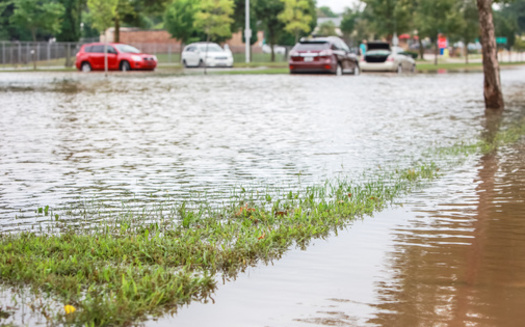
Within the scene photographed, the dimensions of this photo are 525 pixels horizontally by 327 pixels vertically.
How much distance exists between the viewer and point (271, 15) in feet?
243

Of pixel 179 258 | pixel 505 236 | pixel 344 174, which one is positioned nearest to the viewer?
pixel 179 258

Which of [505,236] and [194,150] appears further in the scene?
[194,150]

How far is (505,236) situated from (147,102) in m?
16.0

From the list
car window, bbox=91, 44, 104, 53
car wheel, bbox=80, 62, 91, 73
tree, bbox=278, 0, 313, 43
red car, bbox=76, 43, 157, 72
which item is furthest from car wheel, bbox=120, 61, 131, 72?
tree, bbox=278, 0, 313, 43

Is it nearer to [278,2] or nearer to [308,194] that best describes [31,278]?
[308,194]

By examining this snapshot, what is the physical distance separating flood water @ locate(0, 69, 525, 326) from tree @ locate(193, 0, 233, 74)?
44903mm

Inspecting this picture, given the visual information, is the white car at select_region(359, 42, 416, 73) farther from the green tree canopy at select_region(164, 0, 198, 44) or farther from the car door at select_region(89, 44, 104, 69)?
the green tree canopy at select_region(164, 0, 198, 44)

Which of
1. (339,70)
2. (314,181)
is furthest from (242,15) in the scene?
(314,181)

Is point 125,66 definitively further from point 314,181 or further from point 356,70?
point 314,181

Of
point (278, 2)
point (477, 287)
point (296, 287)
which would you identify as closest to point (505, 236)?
point (477, 287)

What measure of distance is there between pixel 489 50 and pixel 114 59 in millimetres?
28291

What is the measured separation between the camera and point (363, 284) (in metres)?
5.48

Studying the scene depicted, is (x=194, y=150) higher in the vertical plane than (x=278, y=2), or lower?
lower

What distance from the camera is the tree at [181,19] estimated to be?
74369mm
